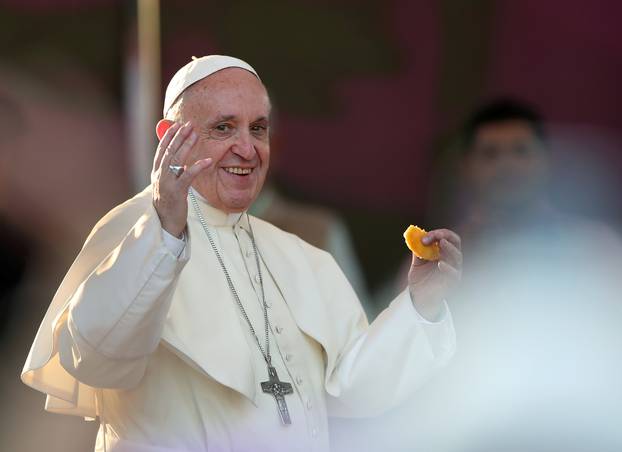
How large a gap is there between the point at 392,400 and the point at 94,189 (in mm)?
2515

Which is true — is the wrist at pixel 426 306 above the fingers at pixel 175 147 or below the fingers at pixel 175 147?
below

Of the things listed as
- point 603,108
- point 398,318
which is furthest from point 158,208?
point 603,108

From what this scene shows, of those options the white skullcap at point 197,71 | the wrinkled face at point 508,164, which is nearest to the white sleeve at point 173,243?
the white skullcap at point 197,71

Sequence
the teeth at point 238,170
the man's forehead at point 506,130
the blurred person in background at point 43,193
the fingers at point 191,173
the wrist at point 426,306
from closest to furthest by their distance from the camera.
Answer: the fingers at point 191,173, the teeth at point 238,170, the wrist at point 426,306, the blurred person in background at point 43,193, the man's forehead at point 506,130

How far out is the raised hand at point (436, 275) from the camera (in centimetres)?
386

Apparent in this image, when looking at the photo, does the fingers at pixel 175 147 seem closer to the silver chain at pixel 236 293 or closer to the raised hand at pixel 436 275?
the silver chain at pixel 236 293

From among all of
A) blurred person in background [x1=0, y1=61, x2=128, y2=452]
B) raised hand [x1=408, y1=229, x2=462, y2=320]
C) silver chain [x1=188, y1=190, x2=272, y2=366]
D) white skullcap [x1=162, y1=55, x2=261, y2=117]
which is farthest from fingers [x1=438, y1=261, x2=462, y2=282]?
blurred person in background [x1=0, y1=61, x2=128, y2=452]

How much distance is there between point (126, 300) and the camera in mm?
3363

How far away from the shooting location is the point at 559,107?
6.62 meters

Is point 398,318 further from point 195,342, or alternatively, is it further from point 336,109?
point 336,109

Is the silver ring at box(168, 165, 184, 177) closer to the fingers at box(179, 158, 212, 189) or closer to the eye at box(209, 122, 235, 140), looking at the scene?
the fingers at box(179, 158, 212, 189)

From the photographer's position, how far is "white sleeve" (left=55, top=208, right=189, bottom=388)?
335 centimetres

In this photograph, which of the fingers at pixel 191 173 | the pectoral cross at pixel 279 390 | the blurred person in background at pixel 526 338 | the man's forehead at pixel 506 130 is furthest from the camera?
the man's forehead at pixel 506 130

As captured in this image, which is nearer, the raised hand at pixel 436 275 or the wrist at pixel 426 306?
the raised hand at pixel 436 275
